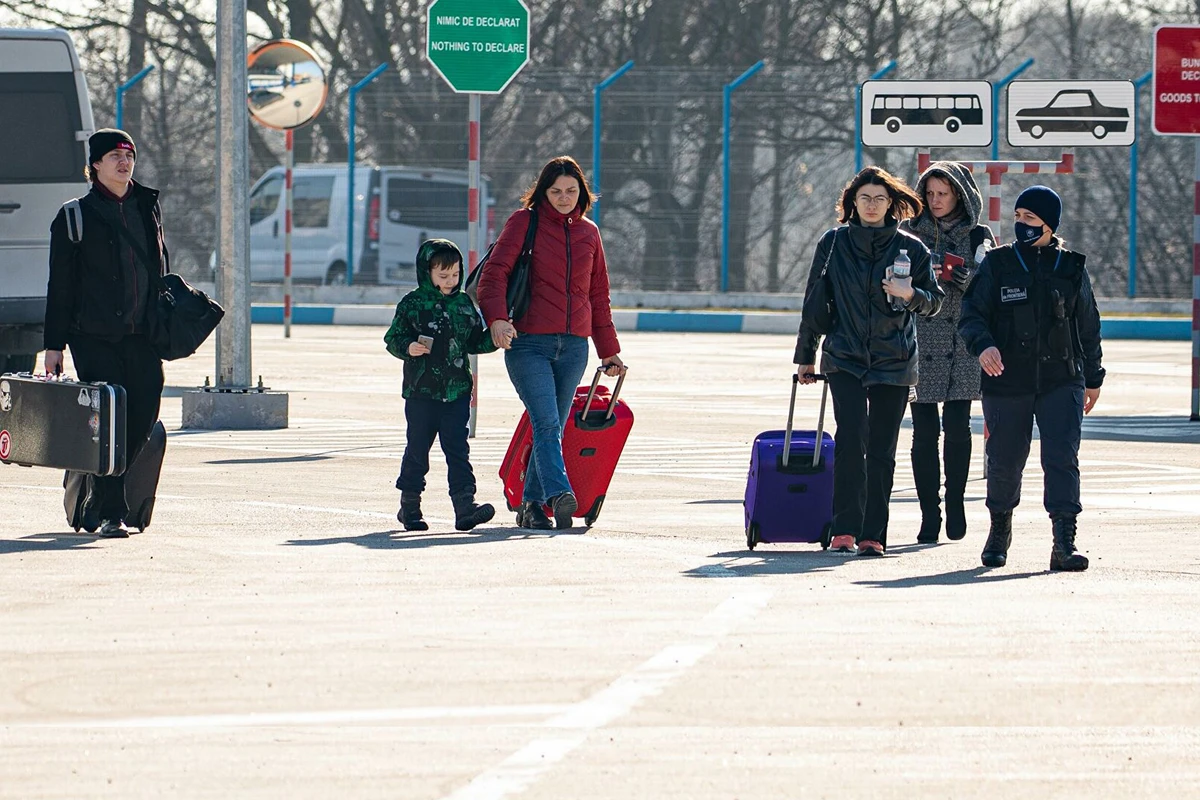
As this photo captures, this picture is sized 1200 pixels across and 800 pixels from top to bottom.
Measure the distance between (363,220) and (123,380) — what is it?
75.9 feet

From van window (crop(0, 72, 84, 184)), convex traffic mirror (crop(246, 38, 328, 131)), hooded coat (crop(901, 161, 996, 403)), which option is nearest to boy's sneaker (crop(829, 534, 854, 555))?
hooded coat (crop(901, 161, 996, 403))

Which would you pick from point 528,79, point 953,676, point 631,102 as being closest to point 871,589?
point 953,676

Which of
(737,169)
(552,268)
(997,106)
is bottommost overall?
(552,268)

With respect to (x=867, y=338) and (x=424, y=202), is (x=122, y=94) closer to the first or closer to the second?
(x=424, y=202)

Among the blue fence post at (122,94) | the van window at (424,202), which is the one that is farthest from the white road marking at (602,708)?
the blue fence post at (122,94)

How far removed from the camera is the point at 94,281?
10.0 metres

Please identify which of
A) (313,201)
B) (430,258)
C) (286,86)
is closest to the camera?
(430,258)

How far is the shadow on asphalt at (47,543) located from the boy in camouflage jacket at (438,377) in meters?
1.42

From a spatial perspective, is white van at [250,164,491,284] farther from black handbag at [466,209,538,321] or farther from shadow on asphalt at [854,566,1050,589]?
shadow on asphalt at [854,566,1050,589]

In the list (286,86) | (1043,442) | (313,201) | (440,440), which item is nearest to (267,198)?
(313,201)

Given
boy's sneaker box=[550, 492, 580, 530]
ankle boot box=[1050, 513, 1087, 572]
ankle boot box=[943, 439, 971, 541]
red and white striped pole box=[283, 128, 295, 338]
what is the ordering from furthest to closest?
red and white striped pole box=[283, 128, 295, 338]
ankle boot box=[943, 439, 971, 541]
boy's sneaker box=[550, 492, 580, 530]
ankle boot box=[1050, 513, 1087, 572]

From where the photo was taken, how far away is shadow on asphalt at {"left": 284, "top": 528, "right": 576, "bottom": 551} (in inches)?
395

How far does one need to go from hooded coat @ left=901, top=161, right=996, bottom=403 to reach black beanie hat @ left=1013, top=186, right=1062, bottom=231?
1119 millimetres

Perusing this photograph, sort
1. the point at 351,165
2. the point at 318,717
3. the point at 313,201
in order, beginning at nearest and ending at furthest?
the point at 318,717, the point at 351,165, the point at 313,201
